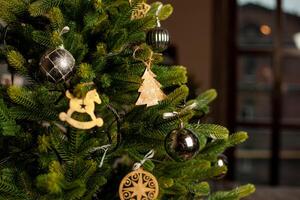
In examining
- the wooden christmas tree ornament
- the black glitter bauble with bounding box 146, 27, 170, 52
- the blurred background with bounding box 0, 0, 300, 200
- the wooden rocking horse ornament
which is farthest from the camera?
the blurred background with bounding box 0, 0, 300, 200

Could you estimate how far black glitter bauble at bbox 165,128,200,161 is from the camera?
85 centimetres

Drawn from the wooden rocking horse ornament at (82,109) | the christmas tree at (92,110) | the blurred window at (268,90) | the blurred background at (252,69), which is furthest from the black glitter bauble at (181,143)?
the blurred window at (268,90)

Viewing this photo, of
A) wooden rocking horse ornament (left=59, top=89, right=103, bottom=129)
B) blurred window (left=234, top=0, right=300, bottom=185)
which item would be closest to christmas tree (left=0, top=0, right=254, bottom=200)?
wooden rocking horse ornament (left=59, top=89, right=103, bottom=129)

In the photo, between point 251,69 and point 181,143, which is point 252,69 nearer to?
point 251,69

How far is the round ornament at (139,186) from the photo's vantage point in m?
0.87

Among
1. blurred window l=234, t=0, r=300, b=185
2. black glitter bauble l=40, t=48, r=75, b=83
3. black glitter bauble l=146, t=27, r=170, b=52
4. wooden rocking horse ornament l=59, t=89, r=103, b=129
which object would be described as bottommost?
blurred window l=234, t=0, r=300, b=185

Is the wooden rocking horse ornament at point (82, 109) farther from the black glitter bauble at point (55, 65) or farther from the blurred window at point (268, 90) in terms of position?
the blurred window at point (268, 90)

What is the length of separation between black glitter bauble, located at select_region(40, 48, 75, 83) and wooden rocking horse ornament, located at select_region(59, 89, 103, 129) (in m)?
0.03

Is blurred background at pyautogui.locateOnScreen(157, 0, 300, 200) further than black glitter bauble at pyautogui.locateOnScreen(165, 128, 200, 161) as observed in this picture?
Yes

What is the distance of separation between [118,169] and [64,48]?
14.3 inches

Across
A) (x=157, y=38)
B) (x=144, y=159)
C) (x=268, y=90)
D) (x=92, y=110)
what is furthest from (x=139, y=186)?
(x=268, y=90)

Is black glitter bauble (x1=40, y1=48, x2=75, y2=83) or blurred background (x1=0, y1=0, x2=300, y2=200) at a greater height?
black glitter bauble (x1=40, y1=48, x2=75, y2=83)

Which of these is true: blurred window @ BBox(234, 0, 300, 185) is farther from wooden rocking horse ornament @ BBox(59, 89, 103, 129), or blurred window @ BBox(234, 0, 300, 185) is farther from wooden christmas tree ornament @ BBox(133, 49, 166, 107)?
wooden rocking horse ornament @ BBox(59, 89, 103, 129)

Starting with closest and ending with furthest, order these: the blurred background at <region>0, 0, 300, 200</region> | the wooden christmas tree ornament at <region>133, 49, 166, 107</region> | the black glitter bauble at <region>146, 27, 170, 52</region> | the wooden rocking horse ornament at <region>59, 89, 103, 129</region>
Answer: the wooden rocking horse ornament at <region>59, 89, 103, 129</region> < the wooden christmas tree ornament at <region>133, 49, 166, 107</region> < the black glitter bauble at <region>146, 27, 170, 52</region> < the blurred background at <region>0, 0, 300, 200</region>
